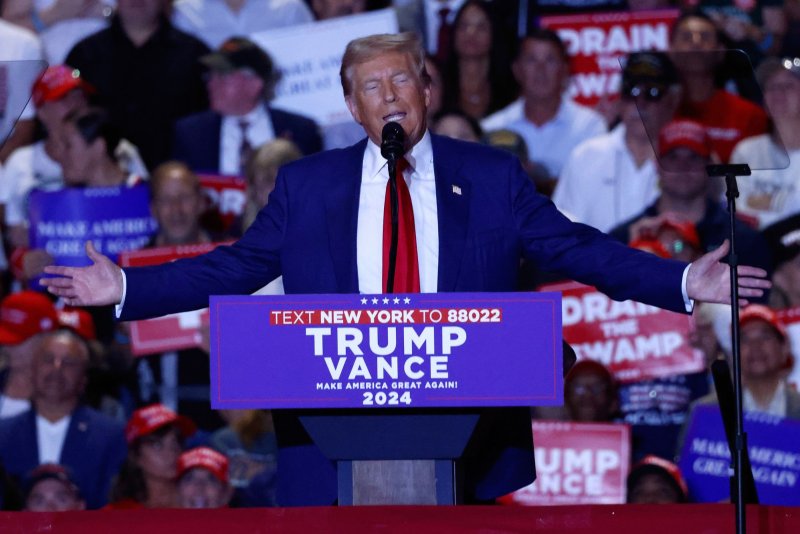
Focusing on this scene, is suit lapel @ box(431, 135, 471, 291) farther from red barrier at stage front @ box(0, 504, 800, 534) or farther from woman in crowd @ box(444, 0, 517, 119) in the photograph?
woman in crowd @ box(444, 0, 517, 119)

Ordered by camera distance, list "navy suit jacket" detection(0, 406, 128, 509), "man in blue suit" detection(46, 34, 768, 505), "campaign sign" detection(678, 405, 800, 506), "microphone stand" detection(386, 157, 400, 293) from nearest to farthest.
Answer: "microphone stand" detection(386, 157, 400, 293) < "man in blue suit" detection(46, 34, 768, 505) < "campaign sign" detection(678, 405, 800, 506) < "navy suit jacket" detection(0, 406, 128, 509)

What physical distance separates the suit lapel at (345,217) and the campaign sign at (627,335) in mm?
2874

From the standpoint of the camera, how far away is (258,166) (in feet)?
20.4

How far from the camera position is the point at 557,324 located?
2688mm

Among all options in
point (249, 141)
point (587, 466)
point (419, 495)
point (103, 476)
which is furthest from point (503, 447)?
point (249, 141)

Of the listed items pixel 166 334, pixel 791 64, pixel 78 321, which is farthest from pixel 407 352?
pixel 791 64

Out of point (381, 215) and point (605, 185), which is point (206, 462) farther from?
point (381, 215)

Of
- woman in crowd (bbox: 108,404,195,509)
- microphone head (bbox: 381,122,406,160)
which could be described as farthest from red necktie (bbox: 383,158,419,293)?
woman in crowd (bbox: 108,404,195,509)

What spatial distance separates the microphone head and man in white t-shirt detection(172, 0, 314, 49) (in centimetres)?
407

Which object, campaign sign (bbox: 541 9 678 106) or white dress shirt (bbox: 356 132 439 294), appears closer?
white dress shirt (bbox: 356 132 439 294)

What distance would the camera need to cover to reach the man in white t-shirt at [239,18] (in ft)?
22.4

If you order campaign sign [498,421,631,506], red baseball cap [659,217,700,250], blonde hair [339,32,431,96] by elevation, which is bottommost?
campaign sign [498,421,631,506]

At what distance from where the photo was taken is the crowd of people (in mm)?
5770

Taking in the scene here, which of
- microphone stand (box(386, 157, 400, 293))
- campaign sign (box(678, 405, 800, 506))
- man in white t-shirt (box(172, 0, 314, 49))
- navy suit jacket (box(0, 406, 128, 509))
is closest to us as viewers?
microphone stand (box(386, 157, 400, 293))
